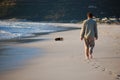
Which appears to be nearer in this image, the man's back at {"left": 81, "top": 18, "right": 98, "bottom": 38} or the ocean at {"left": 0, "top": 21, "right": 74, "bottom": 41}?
the man's back at {"left": 81, "top": 18, "right": 98, "bottom": 38}

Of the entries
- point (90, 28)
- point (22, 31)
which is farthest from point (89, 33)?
point (22, 31)

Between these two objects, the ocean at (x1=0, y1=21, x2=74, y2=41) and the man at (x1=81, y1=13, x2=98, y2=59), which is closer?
the man at (x1=81, y1=13, x2=98, y2=59)

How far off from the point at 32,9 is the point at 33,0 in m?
5.09

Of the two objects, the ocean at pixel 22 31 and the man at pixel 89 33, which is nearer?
the man at pixel 89 33

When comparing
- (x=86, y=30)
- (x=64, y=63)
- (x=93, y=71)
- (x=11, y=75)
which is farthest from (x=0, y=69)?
(x=86, y=30)

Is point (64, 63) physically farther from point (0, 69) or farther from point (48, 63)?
point (0, 69)

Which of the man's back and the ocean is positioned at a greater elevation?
the man's back

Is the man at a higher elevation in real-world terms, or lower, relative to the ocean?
higher

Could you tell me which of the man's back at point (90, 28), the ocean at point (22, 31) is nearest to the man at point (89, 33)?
the man's back at point (90, 28)

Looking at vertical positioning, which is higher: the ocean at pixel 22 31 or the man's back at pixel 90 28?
the man's back at pixel 90 28

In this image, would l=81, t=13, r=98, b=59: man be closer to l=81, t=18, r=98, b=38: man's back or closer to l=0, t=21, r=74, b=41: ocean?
l=81, t=18, r=98, b=38: man's back

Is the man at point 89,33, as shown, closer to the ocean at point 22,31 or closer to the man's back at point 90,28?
the man's back at point 90,28

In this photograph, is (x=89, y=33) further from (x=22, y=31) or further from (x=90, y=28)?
(x=22, y=31)

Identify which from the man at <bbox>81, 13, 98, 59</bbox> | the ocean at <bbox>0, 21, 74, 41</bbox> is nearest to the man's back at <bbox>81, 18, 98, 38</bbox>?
the man at <bbox>81, 13, 98, 59</bbox>
